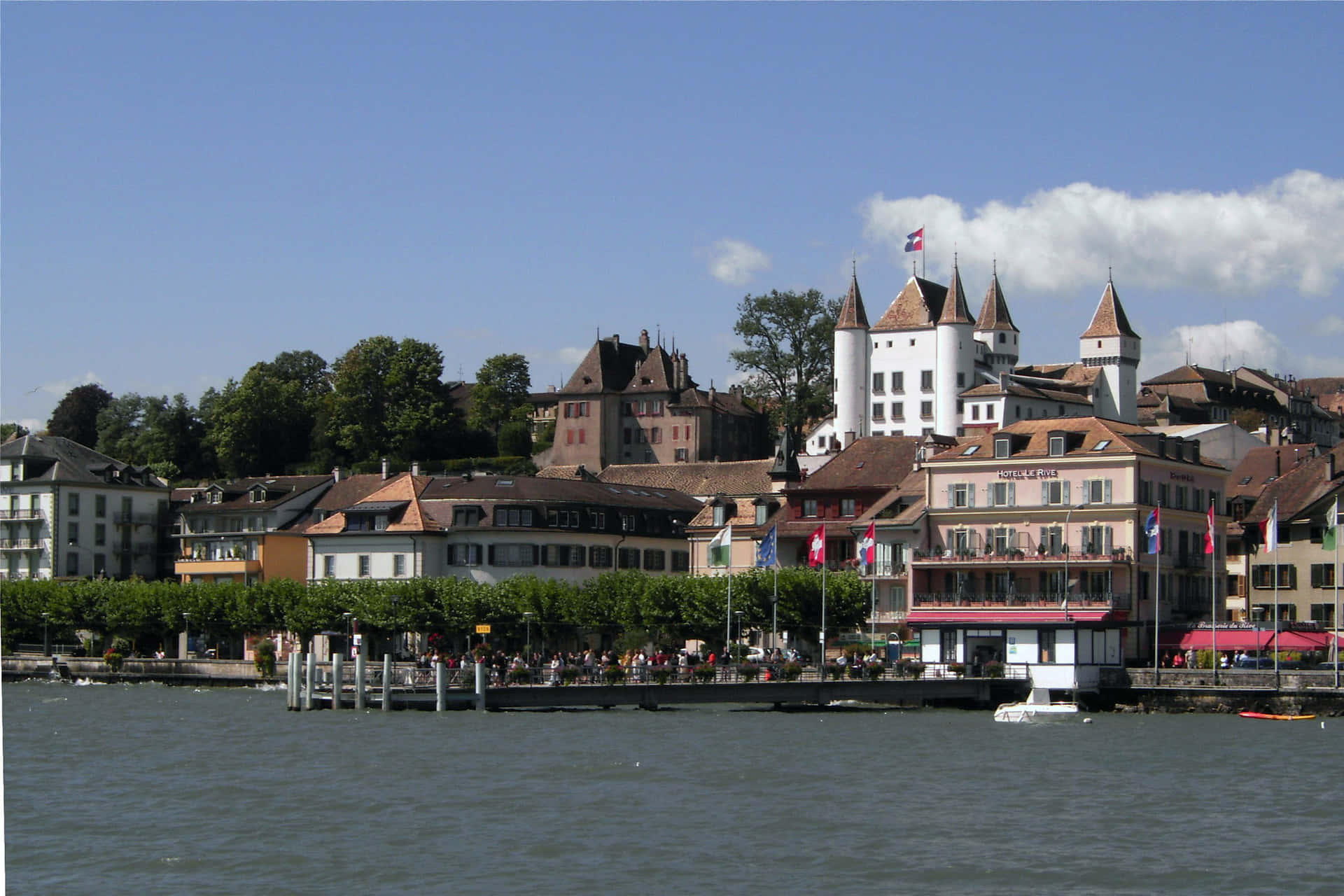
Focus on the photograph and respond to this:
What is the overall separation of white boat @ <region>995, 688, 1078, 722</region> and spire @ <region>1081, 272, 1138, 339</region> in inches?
3472

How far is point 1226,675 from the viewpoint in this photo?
6575cm

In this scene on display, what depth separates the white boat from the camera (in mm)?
62781

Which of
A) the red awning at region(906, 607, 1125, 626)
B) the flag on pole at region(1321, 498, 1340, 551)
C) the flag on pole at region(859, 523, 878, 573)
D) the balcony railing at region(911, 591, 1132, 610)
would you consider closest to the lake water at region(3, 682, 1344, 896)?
the flag on pole at region(859, 523, 878, 573)

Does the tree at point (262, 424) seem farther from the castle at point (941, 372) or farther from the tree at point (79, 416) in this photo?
the castle at point (941, 372)

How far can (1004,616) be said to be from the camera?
2916 inches

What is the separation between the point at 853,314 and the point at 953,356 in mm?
8735

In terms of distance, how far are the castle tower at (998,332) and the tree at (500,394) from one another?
37.5 m

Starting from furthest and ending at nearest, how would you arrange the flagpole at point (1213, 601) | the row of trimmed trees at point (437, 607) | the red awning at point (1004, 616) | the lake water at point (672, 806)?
1. the row of trimmed trees at point (437, 607)
2. the red awning at point (1004, 616)
3. the flagpole at point (1213, 601)
4. the lake water at point (672, 806)

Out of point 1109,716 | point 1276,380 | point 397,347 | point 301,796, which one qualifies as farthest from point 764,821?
point 1276,380

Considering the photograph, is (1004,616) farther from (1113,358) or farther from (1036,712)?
(1113,358)

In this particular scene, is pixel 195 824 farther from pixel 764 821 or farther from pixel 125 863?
pixel 764 821

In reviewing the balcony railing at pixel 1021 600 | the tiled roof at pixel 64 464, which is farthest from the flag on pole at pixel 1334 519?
the tiled roof at pixel 64 464

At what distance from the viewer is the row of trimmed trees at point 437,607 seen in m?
78.8

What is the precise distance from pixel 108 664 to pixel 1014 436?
143ft
